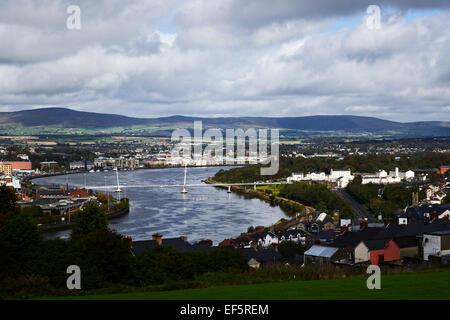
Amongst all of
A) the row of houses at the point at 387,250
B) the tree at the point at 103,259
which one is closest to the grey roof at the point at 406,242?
the row of houses at the point at 387,250

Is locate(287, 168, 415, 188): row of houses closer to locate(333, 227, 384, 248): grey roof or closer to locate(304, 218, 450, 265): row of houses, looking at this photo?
locate(333, 227, 384, 248): grey roof

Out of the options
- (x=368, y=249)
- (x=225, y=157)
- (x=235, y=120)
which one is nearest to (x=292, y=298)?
(x=368, y=249)

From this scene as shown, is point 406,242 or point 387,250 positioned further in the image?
point 406,242

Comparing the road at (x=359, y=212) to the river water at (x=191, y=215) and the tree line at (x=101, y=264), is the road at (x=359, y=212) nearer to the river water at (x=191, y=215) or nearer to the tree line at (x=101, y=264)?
the river water at (x=191, y=215)

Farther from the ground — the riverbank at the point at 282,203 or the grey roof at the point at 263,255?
the grey roof at the point at 263,255

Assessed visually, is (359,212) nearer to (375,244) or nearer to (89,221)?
(89,221)

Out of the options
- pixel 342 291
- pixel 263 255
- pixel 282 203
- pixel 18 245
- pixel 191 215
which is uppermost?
pixel 342 291

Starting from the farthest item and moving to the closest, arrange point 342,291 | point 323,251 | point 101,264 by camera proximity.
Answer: point 323,251, point 101,264, point 342,291

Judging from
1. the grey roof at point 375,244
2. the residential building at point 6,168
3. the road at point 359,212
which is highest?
the grey roof at point 375,244

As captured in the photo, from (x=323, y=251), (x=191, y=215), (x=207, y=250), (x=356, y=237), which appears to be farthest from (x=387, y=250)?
Answer: (x=191, y=215)

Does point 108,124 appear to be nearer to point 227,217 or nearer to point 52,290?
point 227,217

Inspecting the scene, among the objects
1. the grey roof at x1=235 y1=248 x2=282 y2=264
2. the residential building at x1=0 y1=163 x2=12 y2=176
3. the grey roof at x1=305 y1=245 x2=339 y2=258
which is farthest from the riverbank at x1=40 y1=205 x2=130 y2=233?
the residential building at x1=0 y1=163 x2=12 y2=176
